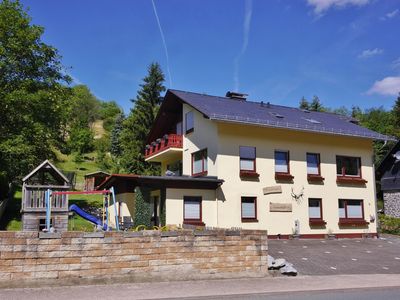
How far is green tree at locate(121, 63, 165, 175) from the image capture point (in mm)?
41062

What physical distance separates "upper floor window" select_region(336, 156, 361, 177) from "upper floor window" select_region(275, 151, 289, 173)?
3618 millimetres

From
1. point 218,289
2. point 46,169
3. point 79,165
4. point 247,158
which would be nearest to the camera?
point 218,289

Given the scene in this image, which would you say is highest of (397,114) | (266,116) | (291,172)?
(397,114)

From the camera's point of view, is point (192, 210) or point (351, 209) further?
point (351, 209)

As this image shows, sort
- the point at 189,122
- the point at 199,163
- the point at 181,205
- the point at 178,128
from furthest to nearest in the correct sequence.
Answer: the point at 178,128
the point at 189,122
the point at 199,163
the point at 181,205

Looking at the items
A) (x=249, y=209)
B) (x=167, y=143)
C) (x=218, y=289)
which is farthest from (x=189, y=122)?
(x=218, y=289)

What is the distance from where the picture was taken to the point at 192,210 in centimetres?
2144

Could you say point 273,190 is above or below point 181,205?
above

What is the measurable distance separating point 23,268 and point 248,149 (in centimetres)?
1488

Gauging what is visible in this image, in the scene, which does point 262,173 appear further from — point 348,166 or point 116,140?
point 116,140

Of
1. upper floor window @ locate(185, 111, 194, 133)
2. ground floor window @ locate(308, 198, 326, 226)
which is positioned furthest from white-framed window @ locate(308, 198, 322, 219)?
upper floor window @ locate(185, 111, 194, 133)

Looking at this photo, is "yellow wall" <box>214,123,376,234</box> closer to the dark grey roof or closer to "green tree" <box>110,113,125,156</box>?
the dark grey roof

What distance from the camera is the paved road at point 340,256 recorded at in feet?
47.8

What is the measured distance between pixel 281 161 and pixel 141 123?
22320 millimetres
